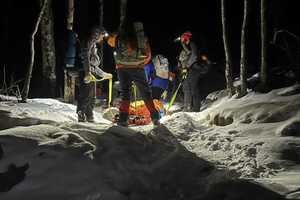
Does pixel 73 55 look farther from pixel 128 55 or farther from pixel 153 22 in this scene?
pixel 153 22

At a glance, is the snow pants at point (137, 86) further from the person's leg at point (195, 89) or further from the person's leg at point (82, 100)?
the person's leg at point (195, 89)

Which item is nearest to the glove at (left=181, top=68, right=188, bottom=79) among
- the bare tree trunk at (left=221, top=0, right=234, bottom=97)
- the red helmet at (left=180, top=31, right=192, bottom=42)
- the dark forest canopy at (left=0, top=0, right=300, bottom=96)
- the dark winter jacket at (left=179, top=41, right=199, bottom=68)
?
the dark winter jacket at (left=179, top=41, right=199, bottom=68)

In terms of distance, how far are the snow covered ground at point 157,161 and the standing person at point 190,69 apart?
3472mm

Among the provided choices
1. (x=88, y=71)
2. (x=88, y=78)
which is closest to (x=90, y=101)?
(x=88, y=78)

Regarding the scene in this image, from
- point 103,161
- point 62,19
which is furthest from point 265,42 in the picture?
point 62,19

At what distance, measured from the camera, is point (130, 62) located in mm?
8438

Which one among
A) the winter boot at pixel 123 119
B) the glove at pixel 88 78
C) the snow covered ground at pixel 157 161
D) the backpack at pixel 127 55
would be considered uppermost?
the backpack at pixel 127 55

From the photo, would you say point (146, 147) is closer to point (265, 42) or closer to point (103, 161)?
point (103, 161)

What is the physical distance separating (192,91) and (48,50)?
253 inches

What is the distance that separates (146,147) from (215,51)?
61.9 feet

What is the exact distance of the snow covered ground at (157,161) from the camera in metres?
5.03

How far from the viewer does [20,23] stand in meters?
28.5

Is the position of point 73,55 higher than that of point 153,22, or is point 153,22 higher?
point 153,22

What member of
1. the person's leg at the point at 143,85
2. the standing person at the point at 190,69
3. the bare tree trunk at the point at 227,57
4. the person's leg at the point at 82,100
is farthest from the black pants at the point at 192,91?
the person's leg at the point at 143,85
